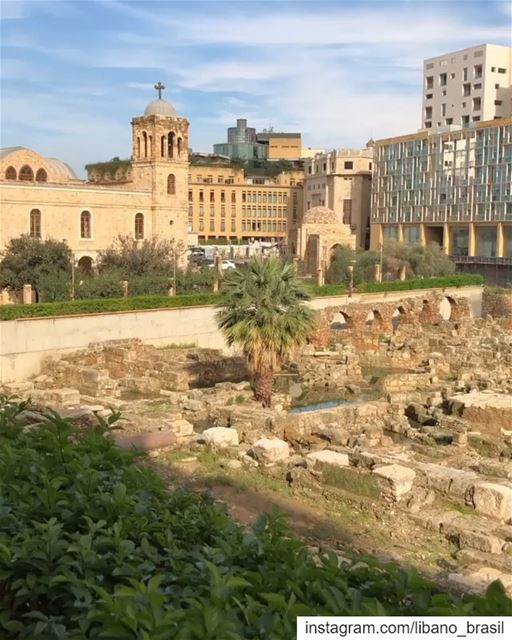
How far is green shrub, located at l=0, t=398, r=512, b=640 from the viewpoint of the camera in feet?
15.3

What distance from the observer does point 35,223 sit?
4316 centimetres

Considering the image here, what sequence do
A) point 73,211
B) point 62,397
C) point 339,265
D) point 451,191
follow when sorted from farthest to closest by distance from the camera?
point 451,191 → point 339,265 → point 73,211 → point 62,397

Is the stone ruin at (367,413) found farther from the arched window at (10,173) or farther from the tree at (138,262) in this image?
the arched window at (10,173)

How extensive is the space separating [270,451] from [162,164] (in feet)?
118

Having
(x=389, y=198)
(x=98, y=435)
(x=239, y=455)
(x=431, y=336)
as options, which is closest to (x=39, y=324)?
(x=239, y=455)

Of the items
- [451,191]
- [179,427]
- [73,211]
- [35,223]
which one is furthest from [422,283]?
[179,427]

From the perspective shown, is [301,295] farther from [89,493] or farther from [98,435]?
[89,493]

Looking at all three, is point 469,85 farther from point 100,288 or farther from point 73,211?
point 100,288

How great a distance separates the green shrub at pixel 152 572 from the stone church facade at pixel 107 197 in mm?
36555

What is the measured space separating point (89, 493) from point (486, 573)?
6.03m

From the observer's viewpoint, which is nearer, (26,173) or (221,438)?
(221,438)

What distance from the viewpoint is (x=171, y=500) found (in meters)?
7.10

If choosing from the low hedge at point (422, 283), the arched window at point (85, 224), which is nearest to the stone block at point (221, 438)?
the low hedge at point (422, 283)

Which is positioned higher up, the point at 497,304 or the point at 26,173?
the point at 26,173
